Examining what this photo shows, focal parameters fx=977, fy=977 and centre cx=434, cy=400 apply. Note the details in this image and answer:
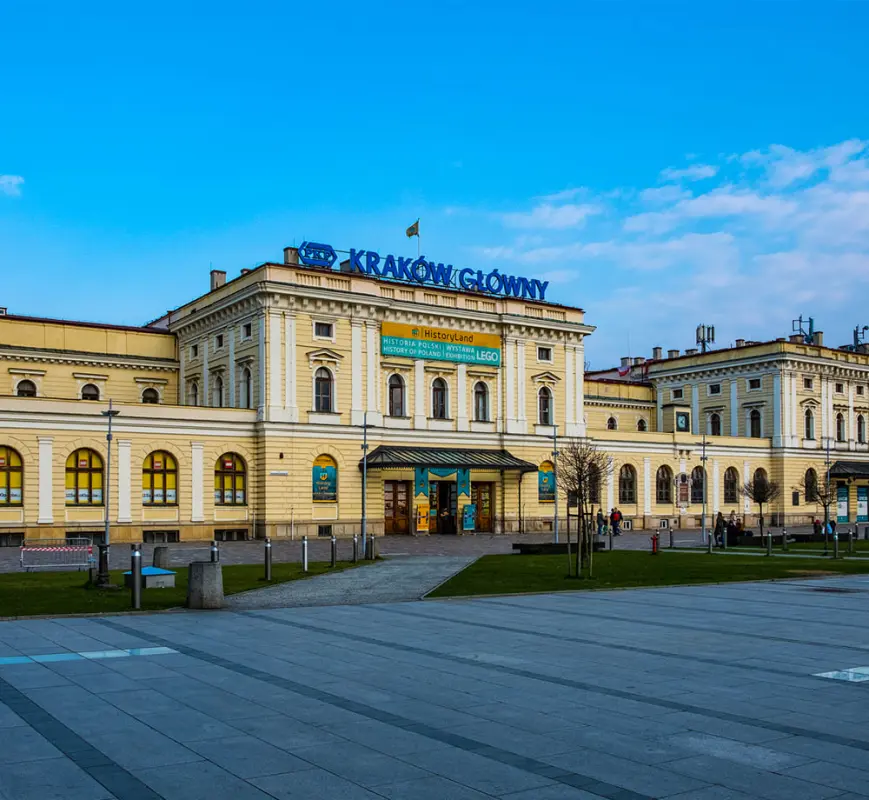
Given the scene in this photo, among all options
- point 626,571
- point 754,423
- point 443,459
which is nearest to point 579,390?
point 443,459

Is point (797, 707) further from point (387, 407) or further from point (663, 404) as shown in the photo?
point (663, 404)

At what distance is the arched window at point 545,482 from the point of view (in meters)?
62.5

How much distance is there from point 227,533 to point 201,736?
42.1 meters

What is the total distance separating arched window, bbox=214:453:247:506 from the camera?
51219mm

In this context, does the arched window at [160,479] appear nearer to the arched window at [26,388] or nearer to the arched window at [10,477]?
the arched window at [10,477]

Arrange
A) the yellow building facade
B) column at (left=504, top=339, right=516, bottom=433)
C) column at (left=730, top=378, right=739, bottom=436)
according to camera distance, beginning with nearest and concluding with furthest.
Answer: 1. the yellow building facade
2. column at (left=504, top=339, right=516, bottom=433)
3. column at (left=730, top=378, right=739, bottom=436)

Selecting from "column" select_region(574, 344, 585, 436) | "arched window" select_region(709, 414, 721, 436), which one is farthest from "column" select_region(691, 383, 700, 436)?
"column" select_region(574, 344, 585, 436)

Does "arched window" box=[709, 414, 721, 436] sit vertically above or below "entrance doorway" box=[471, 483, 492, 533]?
above

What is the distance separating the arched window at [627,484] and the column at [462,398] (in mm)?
14603

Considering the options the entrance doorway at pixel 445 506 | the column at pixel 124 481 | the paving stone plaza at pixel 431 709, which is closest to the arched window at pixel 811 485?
the entrance doorway at pixel 445 506

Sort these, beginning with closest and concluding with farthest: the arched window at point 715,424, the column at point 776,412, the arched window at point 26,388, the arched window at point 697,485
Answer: the arched window at point 26,388, the arched window at point 697,485, the column at point 776,412, the arched window at point 715,424

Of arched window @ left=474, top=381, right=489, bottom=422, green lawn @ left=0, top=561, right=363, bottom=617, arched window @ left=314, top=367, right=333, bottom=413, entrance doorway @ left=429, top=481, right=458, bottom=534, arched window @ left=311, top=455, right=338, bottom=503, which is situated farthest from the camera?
arched window @ left=474, top=381, right=489, bottom=422

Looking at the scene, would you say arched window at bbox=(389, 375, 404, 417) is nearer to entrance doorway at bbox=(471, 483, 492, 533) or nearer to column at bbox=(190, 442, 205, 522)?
entrance doorway at bbox=(471, 483, 492, 533)

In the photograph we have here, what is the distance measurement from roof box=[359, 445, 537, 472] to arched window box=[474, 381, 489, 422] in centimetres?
233
